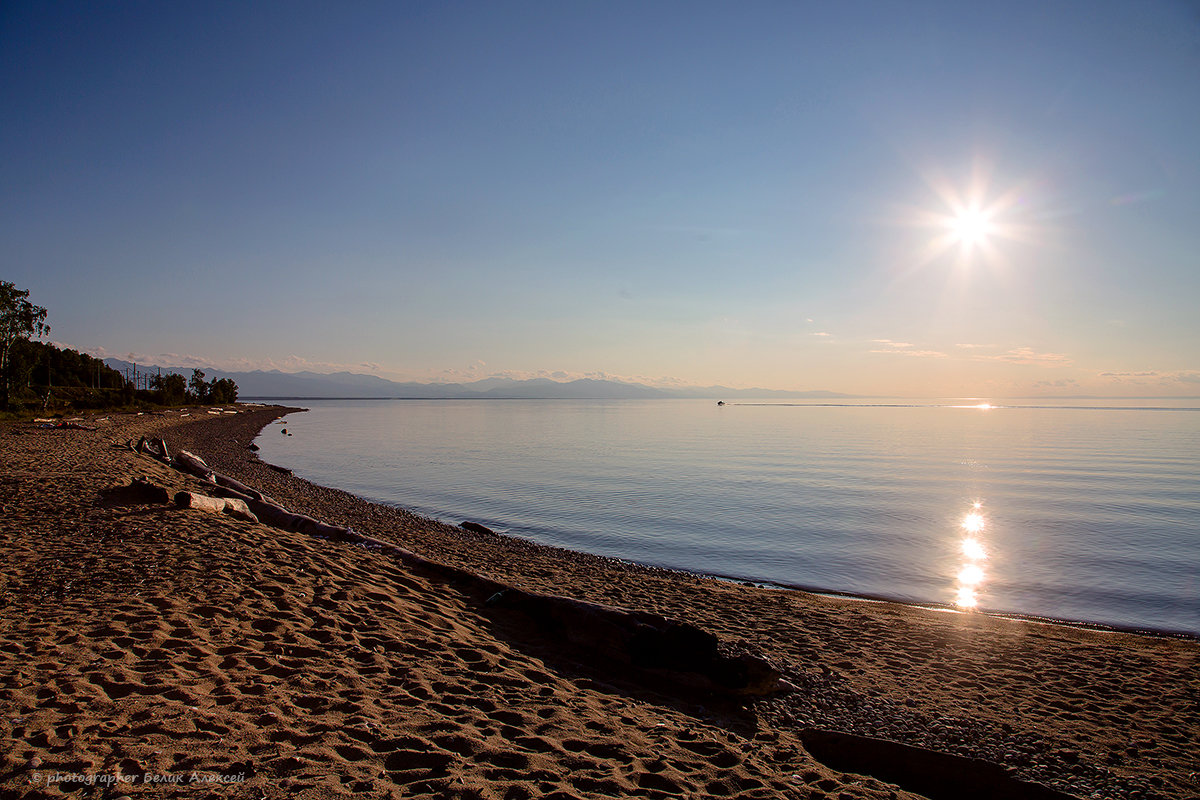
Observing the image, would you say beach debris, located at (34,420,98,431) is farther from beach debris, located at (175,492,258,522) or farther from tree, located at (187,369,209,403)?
tree, located at (187,369,209,403)

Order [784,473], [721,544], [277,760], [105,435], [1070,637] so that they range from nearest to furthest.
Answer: [277,760], [1070,637], [721,544], [105,435], [784,473]

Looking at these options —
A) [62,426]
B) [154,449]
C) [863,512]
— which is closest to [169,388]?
[62,426]

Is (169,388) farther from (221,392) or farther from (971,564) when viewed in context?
(971,564)

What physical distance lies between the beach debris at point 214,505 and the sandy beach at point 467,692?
0.59 meters

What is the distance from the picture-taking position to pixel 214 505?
12766mm

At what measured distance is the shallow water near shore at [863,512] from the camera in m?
14.8

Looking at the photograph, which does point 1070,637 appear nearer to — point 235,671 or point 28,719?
point 235,671

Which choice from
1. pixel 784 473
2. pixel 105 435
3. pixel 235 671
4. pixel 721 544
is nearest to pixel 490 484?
pixel 721 544

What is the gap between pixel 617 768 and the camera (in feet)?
15.9

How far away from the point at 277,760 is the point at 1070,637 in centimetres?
1297

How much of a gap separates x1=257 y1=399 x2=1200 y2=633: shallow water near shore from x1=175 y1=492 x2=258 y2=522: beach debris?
26.5 ft

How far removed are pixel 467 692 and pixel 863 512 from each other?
21.4m

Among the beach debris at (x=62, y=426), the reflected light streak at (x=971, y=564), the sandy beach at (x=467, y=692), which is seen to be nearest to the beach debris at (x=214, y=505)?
the sandy beach at (x=467, y=692)

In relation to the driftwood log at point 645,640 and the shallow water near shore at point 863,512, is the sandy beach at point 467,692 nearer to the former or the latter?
the driftwood log at point 645,640
